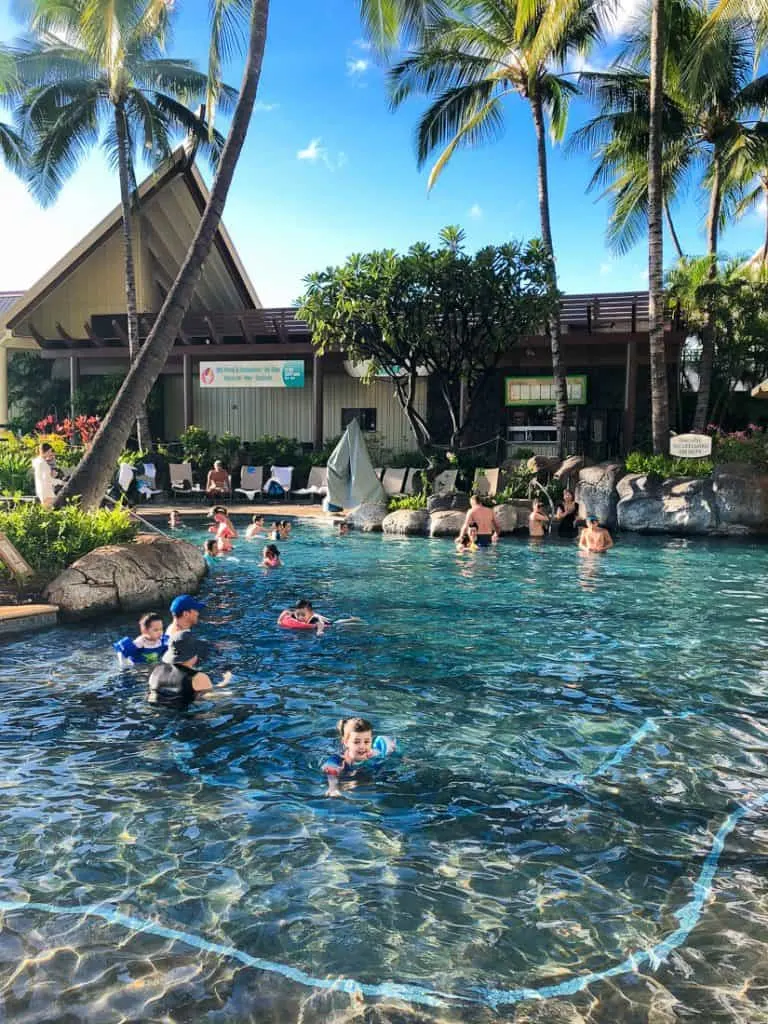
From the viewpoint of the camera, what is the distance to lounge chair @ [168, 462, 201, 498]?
73.9 ft

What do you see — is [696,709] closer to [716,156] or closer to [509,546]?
[509,546]

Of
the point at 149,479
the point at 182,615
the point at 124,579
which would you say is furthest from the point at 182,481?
the point at 182,615

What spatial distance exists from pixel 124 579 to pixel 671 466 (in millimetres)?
12278

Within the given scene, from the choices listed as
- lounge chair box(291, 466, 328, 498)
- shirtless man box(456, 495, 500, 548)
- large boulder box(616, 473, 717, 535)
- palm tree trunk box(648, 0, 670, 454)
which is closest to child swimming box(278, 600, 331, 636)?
shirtless man box(456, 495, 500, 548)

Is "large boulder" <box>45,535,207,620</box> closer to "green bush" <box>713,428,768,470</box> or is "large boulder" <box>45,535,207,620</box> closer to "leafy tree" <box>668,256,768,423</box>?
"green bush" <box>713,428,768,470</box>

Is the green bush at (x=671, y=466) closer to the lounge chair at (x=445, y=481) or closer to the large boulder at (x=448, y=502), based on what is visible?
the large boulder at (x=448, y=502)

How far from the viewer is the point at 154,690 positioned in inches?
249

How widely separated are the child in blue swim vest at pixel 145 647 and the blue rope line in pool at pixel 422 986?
Answer: 146 inches

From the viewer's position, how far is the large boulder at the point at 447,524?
1667cm

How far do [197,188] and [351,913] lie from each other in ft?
85.8

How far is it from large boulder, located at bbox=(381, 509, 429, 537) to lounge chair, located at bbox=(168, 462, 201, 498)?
23.7 ft

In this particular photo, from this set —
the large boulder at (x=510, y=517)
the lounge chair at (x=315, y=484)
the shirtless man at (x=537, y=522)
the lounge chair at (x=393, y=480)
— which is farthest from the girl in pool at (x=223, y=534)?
the lounge chair at (x=315, y=484)

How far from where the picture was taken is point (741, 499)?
54.4ft

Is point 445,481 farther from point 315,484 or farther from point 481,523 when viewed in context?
point 481,523
